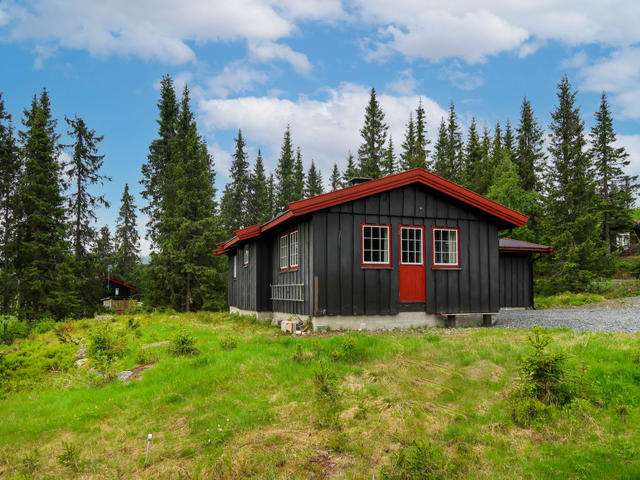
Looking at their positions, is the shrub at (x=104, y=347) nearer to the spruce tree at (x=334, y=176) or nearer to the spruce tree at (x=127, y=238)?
the spruce tree at (x=127, y=238)

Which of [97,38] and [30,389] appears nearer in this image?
[30,389]

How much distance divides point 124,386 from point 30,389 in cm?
242

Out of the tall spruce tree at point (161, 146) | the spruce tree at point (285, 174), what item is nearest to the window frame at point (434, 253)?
the tall spruce tree at point (161, 146)

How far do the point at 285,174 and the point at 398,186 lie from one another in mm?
37743

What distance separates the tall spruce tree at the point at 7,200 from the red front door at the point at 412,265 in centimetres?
2242

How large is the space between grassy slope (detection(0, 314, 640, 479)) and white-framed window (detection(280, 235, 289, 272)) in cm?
593

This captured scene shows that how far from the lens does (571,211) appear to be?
27969 millimetres

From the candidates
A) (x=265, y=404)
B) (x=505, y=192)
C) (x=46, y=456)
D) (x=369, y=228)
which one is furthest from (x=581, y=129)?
(x=46, y=456)

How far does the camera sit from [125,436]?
5559 mm

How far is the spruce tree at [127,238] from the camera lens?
157 feet

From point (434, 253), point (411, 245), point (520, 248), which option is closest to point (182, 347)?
point (411, 245)

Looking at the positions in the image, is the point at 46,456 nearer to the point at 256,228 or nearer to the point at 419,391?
the point at 419,391

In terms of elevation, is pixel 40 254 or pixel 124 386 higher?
pixel 40 254

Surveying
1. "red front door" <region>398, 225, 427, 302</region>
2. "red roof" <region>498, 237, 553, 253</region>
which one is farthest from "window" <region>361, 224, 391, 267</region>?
"red roof" <region>498, 237, 553, 253</region>
